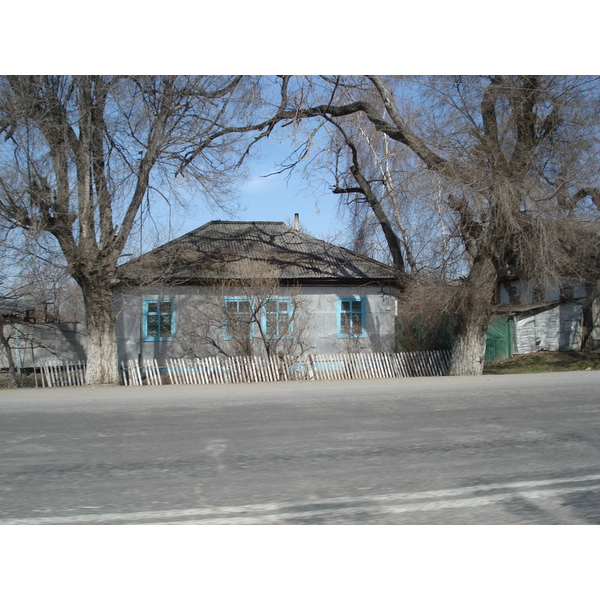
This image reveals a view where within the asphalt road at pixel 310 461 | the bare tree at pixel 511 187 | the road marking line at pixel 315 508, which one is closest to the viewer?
the road marking line at pixel 315 508

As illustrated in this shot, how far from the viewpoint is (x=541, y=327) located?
71.4 ft

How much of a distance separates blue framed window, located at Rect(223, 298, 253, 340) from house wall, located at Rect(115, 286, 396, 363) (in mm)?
1716

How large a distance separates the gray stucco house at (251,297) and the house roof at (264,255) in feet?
0.13

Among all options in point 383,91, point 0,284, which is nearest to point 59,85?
point 0,284

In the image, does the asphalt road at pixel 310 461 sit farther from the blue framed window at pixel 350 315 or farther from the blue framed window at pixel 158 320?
the blue framed window at pixel 350 315

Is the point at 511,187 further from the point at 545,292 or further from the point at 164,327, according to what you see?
the point at 164,327

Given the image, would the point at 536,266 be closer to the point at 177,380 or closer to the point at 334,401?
the point at 334,401

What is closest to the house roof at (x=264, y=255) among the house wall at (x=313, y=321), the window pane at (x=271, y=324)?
the house wall at (x=313, y=321)

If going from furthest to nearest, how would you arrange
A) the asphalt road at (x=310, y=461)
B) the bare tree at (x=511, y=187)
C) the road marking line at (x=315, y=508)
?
the bare tree at (x=511, y=187) < the asphalt road at (x=310, y=461) < the road marking line at (x=315, y=508)

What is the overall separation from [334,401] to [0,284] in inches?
380

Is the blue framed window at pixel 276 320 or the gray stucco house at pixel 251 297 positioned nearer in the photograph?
the gray stucco house at pixel 251 297

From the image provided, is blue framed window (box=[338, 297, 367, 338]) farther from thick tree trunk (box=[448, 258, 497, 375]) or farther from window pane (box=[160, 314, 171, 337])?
window pane (box=[160, 314, 171, 337])

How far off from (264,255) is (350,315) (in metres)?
3.88

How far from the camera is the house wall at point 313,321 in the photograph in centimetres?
1841
